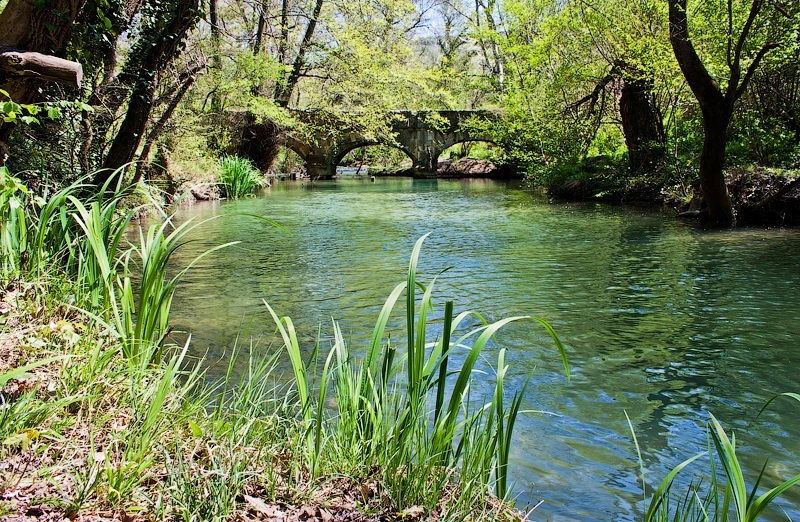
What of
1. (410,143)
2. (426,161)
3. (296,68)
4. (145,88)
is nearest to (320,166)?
(410,143)

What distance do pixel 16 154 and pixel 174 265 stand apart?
2.04m

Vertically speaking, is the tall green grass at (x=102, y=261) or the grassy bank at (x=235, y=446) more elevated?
the tall green grass at (x=102, y=261)

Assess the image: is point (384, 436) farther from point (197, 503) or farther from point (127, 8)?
point (127, 8)

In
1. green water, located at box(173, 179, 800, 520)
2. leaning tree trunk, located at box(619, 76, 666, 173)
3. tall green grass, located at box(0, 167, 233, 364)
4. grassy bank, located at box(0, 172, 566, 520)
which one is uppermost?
leaning tree trunk, located at box(619, 76, 666, 173)

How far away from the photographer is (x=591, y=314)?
5.64 meters

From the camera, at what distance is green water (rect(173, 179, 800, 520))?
313cm

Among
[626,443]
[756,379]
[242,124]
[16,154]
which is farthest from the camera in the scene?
[242,124]

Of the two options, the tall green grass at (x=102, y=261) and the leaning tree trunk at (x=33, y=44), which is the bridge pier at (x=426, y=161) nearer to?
the leaning tree trunk at (x=33, y=44)

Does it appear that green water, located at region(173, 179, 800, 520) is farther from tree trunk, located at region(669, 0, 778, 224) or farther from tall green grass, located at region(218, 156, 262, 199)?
tall green grass, located at region(218, 156, 262, 199)

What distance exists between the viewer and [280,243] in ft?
33.5

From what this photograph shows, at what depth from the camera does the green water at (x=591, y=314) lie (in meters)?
3.13

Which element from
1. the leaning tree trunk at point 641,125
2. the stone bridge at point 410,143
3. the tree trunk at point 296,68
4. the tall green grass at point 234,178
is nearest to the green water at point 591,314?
the leaning tree trunk at point 641,125

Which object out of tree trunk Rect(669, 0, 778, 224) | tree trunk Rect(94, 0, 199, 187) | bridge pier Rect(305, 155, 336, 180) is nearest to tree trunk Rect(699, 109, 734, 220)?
tree trunk Rect(669, 0, 778, 224)

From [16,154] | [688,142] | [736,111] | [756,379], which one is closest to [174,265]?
[16,154]
